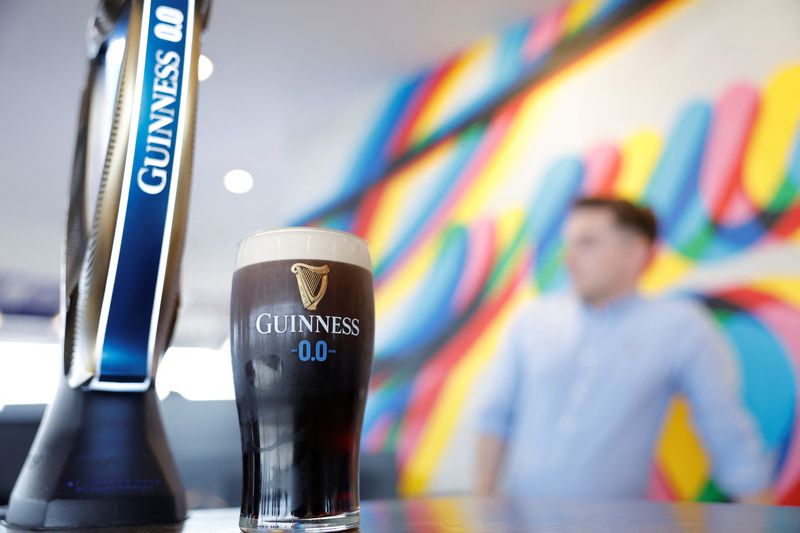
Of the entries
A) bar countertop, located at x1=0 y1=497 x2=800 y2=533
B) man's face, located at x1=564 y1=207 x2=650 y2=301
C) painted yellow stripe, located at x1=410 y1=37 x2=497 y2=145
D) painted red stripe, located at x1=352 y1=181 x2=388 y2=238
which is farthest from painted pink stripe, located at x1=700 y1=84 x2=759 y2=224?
bar countertop, located at x1=0 y1=497 x2=800 y2=533

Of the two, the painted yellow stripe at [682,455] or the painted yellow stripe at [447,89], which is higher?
the painted yellow stripe at [447,89]

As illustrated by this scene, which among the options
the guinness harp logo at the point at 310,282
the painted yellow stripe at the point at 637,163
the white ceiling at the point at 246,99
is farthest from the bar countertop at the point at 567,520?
the white ceiling at the point at 246,99

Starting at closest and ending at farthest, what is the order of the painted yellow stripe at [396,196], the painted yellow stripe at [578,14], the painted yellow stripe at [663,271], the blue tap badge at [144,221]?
the blue tap badge at [144,221]
the painted yellow stripe at [663,271]
the painted yellow stripe at [578,14]
the painted yellow stripe at [396,196]

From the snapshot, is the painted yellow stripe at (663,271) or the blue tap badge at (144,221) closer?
the blue tap badge at (144,221)

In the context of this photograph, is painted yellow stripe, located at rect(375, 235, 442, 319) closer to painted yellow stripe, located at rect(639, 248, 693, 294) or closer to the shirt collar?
the shirt collar

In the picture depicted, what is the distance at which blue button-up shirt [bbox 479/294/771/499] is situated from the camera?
2.39 m

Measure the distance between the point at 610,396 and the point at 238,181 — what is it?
9.34 feet

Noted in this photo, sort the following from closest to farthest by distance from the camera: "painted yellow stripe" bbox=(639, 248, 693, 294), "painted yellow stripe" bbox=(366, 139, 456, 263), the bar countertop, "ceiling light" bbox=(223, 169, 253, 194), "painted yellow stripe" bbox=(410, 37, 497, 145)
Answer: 1. the bar countertop
2. "painted yellow stripe" bbox=(639, 248, 693, 294)
3. "painted yellow stripe" bbox=(410, 37, 497, 145)
4. "painted yellow stripe" bbox=(366, 139, 456, 263)
5. "ceiling light" bbox=(223, 169, 253, 194)

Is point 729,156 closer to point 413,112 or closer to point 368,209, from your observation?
point 413,112

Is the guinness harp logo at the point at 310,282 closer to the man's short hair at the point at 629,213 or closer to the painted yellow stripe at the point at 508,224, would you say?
the man's short hair at the point at 629,213

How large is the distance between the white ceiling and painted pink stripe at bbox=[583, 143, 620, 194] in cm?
83

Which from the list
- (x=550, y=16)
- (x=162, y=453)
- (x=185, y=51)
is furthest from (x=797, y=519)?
(x=550, y=16)

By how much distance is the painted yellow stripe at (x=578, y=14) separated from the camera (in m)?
3.12

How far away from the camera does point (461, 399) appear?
331 cm
